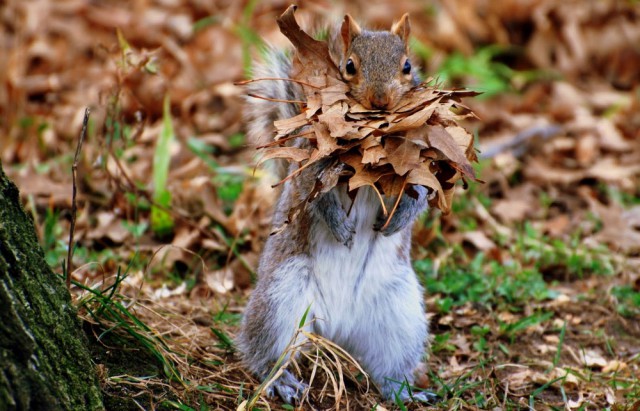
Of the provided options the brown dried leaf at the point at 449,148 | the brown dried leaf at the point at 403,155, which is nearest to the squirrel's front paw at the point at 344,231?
the brown dried leaf at the point at 403,155

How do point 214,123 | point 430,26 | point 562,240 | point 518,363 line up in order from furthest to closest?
point 430,26, point 214,123, point 562,240, point 518,363

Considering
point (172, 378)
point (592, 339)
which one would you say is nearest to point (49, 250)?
point (172, 378)

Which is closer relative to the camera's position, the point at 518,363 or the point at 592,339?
the point at 518,363

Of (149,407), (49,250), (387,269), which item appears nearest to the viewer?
(149,407)

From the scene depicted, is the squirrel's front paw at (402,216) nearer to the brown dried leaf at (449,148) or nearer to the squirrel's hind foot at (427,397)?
the brown dried leaf at (449,148)

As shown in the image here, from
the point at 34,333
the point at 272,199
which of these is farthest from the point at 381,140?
the point at 272,199

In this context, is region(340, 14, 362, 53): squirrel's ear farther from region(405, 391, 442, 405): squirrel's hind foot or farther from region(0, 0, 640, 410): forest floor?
region(405, 391, 442, 405): squirrel's hind foot

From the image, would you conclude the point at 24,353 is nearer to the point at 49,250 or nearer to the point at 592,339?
the point at 49,250

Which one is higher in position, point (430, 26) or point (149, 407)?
point (430, 26)

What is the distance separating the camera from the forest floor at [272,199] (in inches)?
120

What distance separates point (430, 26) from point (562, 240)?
10.7 feet

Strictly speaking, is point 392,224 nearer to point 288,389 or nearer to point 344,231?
point 344,231

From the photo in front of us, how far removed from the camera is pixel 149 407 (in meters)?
2.47

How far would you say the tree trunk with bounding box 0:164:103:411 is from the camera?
6.49 feet
